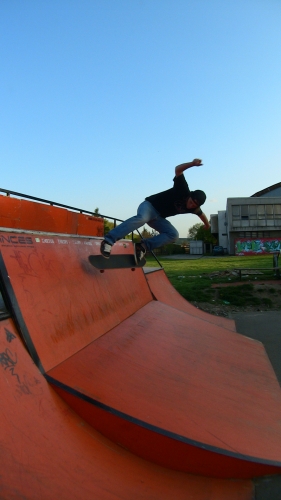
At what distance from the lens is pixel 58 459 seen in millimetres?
1578

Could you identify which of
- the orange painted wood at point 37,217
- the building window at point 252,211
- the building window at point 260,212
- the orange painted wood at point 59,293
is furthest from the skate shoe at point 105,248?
the building window at point 260,212

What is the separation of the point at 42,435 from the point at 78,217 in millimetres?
4170

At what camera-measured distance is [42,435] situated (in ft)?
5.33

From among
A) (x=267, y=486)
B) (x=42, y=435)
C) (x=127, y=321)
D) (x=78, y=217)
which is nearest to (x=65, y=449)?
(x=42, y=435)

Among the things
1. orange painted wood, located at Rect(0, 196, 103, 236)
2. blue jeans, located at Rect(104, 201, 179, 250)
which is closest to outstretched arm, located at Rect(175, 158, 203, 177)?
blue jeans, located at Rect(104, 201, 179, 250)

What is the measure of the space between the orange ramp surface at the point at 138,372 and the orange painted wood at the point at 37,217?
2.86ft

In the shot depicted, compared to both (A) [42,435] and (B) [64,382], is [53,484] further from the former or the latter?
(B) [64,382]

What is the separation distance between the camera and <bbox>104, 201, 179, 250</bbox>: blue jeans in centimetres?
357

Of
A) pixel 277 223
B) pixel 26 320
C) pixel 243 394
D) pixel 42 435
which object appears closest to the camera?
pixel 42 435

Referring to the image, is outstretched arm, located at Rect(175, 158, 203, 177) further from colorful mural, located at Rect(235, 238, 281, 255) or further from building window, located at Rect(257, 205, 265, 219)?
building window, located at Rect(257, 205, 265, 219)

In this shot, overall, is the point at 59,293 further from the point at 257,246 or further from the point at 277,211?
the point at 277,211

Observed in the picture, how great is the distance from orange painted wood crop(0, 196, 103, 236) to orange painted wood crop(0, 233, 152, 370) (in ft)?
2.72

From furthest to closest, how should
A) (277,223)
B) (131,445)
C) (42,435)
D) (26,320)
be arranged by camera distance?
1. (277,223)
2. (26,320)
3. (131,445)
4. (42,435)

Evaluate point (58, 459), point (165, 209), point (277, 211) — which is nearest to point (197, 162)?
point (165, 209)
